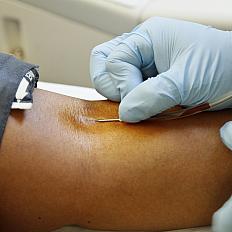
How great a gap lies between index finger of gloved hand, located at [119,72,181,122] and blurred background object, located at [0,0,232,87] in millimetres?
562

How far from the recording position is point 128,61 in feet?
3.38

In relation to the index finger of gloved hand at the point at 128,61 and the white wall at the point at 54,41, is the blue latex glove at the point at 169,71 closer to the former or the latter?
the index finger of gloved hand at the point at 128,61

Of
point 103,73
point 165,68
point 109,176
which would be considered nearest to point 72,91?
point 103,73

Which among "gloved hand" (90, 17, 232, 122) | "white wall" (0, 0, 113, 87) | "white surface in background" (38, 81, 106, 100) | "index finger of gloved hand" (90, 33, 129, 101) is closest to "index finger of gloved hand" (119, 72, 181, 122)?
"gloved hand" (90, 17, 232, 122)

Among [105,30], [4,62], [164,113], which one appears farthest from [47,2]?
[164,113]

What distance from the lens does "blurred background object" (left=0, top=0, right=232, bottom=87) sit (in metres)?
1.43

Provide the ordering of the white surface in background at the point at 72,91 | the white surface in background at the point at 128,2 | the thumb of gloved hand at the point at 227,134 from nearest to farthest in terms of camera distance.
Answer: the thumb of gloved hand at the point at 227,134
the white surface in background at the point at 72,91
the white surface in background at the point at 128,2

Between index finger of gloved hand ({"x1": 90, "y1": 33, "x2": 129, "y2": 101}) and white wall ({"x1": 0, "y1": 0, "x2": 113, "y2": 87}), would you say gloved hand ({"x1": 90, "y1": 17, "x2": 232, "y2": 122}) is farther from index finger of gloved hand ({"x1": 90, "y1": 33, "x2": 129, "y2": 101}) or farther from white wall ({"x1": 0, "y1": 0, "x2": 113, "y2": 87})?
white wall ({"x1": 0, "y1": 0, "x2": 113, "y2": 87})

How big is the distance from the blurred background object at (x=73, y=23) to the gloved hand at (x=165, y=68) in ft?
1.33

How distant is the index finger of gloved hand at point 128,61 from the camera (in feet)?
3.32

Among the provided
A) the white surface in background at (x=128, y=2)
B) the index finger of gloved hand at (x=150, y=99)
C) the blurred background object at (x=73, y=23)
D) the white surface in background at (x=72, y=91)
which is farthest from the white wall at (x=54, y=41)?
the index finger of gloved hand at (x=150, y=99)

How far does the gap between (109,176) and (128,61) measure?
297 mm

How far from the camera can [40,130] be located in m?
0.90

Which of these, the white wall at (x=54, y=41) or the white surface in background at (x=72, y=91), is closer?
the white surface in background at (x=72, y=91)
